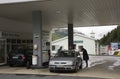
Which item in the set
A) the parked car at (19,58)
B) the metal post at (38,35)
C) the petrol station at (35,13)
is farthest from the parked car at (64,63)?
the parked car at (19,58)

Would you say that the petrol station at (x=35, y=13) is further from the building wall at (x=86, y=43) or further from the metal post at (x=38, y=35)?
the building wall at (x=86, y=43)

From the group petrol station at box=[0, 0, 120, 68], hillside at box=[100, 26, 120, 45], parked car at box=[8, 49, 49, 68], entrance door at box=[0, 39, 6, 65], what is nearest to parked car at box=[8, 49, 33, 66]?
parked car at box=[8, 49, 49, 68]

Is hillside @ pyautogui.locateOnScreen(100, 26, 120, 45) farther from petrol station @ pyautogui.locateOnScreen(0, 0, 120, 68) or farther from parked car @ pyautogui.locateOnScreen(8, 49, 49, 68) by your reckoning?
parked car @ pyautogui.locateOnScreen(8, 49, 49, 68)

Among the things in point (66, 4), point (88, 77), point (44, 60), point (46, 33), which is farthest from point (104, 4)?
point (46, 33)

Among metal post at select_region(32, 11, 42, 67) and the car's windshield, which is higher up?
metal post at select_region(32, 11, 42, 67)

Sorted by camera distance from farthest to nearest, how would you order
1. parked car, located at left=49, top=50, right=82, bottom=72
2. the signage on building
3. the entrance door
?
the entrance door
the signage on building
parked car, located at left=49, top=50, right=82, bottom=72

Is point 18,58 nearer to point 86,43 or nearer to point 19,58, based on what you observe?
point 19,58

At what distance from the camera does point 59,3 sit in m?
17.8

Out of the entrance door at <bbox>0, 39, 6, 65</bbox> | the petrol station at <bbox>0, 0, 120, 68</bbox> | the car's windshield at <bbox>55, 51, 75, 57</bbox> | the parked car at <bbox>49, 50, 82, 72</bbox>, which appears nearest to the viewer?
the parked car at <bbox>49, 50, 82, 72</bbox>

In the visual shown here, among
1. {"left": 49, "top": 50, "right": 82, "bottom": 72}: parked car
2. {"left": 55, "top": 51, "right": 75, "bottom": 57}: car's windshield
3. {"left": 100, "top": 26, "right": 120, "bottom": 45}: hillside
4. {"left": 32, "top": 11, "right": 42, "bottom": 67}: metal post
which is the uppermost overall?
{"left": 100, "top": 26, "right": 120, "bottom": 45}: hillside

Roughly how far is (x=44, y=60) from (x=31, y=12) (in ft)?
13.8

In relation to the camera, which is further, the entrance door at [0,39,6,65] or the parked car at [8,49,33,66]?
the entrance door at [0,39,6,65]

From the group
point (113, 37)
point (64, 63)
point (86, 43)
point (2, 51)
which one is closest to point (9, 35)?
point (2, 51)

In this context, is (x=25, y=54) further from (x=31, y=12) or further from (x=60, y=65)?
(x=60, y=65)
